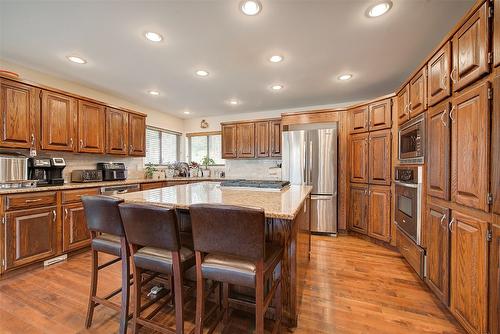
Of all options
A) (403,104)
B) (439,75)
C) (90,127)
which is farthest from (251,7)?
(90,127)

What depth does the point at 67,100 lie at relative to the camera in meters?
2.81

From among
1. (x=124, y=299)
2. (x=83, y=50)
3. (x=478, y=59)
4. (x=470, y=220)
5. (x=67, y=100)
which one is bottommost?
(x=124, y=299)

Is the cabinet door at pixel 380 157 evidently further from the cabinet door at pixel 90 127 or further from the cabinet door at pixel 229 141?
the cabinet door at pixel 90 127

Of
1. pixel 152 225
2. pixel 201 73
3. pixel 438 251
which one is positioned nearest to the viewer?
pixel 152 225

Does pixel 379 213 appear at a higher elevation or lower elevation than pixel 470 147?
lower

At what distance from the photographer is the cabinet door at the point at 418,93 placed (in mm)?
1965

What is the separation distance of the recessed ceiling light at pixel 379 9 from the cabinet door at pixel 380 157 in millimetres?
1635

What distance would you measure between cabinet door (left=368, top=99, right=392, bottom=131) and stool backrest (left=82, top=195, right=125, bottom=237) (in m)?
3.29

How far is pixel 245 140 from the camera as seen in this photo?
183 inches

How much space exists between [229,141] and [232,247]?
390 centimetres

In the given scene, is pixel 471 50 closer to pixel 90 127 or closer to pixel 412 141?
pixel 412 141

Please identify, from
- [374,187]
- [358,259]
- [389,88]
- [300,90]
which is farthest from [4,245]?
[389,88]

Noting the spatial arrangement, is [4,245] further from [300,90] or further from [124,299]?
[300,90]

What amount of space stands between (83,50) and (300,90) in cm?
298
